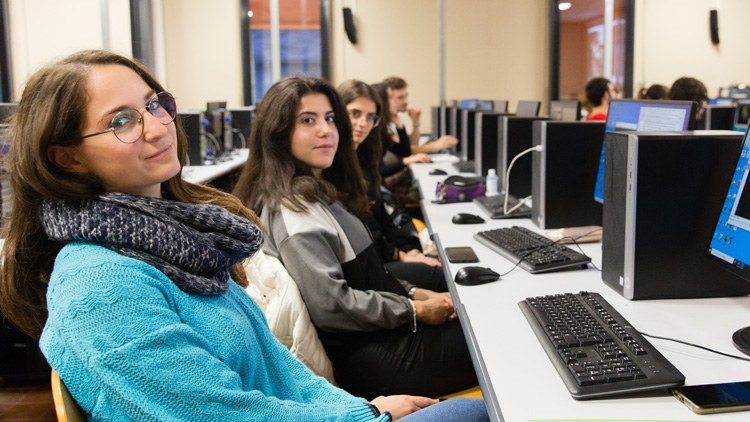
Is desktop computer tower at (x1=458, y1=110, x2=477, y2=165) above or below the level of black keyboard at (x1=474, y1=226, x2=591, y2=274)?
above

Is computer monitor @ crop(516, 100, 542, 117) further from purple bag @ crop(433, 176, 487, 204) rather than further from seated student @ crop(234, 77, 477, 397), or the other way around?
seated student @ crop(234, 77, 477, 397)

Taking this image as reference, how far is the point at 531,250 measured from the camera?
2025 millimetres

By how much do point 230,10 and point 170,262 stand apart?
7.73 m

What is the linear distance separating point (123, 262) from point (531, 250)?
1339 millimetres

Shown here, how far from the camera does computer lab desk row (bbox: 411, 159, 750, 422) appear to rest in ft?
3.38

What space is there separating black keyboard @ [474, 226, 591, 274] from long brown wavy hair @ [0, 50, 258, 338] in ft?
3.97

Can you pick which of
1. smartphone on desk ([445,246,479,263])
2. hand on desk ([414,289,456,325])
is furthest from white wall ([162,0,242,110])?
hand on desk ([414,289,456,325])

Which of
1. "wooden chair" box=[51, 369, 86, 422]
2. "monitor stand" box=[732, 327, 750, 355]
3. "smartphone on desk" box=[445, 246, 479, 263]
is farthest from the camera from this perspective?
"smartphone on desk" box=[445, 246, 479, 263]

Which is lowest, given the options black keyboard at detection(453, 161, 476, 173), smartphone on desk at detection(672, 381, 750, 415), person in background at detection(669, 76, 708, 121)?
smartphone on desk at detection(672, 381, 750, 415)

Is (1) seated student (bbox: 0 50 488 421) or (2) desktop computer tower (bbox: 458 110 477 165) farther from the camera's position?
(2) desktop computer tower (bbox: 458 110 477 165)

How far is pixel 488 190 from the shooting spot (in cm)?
335

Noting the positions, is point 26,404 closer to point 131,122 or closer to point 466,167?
point 131,122

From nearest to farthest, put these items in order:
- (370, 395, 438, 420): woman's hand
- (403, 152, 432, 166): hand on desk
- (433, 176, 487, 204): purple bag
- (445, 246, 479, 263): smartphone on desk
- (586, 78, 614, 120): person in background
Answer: (370, 395, 438, 420): woman's hand → (445, 246, 479, 263): smartphone on desk → (433, 176, 487, 204): purple bag → (403, 152, 432, 166): hand on desk → (586, 78, 614, 120): person in background

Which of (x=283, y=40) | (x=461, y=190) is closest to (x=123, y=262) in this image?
(x=461, y=190)
